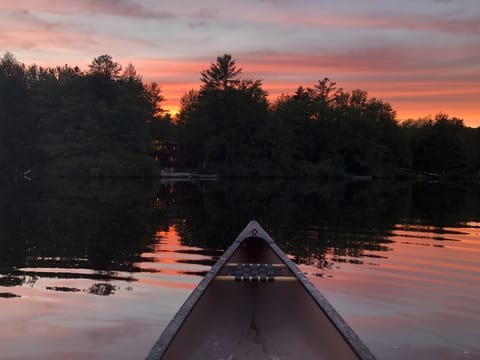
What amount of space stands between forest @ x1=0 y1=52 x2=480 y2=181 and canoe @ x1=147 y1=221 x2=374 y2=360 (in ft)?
213

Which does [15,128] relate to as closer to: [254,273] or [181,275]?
[181,275]

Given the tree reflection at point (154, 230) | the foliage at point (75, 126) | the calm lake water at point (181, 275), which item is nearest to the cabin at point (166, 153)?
the foliage at point (75, 126)

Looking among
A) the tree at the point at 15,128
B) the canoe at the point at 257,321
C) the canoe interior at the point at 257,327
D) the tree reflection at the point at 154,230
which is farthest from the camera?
the tree at the point at 15,128

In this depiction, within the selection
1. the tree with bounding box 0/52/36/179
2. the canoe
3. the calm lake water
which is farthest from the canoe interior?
the tree with bounding box 0/52/36/179

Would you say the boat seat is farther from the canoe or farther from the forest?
the forest

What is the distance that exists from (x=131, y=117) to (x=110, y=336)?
70611 millimetres

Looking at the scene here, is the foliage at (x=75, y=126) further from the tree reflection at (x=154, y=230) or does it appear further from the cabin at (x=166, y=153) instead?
the tree reflection at (x=154, y=230)

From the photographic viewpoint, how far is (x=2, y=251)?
14617 millimetres

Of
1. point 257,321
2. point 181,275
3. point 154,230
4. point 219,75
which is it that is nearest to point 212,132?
point 219,75

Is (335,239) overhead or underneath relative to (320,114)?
underneath

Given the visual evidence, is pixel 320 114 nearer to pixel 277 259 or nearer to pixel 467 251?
pixel 467 251

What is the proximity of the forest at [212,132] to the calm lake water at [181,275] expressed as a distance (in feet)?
161

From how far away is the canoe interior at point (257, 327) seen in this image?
5730 mm

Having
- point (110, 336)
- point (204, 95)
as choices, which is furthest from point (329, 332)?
point (204, 95)
